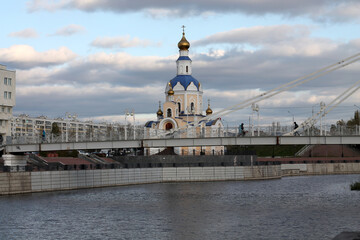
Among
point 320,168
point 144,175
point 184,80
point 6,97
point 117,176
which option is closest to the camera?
point 117,176

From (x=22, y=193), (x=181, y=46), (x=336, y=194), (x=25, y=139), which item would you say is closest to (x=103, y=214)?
(x=22, y=193)

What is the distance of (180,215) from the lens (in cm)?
5012

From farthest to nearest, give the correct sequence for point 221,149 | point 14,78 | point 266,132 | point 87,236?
1. point 221,149
2. point 14,78
3. point 266,132
4. point 87,236

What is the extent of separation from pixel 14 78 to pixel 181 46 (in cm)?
5605

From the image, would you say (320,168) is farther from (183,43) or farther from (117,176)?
(117,176)

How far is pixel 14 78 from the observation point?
9775 cm

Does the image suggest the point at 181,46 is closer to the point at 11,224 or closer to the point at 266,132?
the point at 266,132

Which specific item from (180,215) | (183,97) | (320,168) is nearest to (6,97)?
(180,215)

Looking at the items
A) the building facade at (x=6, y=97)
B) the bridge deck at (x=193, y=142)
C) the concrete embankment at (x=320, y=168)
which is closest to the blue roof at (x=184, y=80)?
the concrete embankment at (x=320, y=168)

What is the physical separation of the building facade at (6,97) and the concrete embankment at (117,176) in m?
21.3

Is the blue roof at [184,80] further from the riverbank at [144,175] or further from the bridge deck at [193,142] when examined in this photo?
the bridge deck at [193,142]

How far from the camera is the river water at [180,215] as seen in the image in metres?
40.5

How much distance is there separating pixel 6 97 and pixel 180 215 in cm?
5416

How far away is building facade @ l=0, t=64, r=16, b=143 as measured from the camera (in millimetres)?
94875
